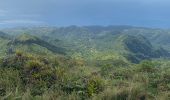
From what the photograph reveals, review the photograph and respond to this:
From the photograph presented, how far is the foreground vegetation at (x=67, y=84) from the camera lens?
14156 millimetres

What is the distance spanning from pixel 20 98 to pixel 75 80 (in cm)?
401

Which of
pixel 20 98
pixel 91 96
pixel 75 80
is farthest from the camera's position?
pixel 75 80

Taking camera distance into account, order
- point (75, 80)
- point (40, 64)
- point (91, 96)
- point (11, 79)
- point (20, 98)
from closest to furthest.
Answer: point (20, 98), point (91, 96), point (11, 79), point (75, 80), point (40, 64)

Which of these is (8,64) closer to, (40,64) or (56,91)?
(40,64)

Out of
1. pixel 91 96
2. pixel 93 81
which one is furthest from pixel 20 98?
pixel 93 81

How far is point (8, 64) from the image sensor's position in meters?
18.9

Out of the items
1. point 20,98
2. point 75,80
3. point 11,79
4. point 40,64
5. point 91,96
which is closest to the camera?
point 20,98

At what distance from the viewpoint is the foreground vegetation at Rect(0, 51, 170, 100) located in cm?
1416

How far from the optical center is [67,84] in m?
16.1

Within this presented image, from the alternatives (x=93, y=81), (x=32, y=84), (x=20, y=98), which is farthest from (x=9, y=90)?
(x=93, y=81)

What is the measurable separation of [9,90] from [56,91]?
5.56 feet

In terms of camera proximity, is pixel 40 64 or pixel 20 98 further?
pixel 40 64

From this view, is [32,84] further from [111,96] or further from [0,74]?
[111,96]

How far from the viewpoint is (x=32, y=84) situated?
16.2 m
